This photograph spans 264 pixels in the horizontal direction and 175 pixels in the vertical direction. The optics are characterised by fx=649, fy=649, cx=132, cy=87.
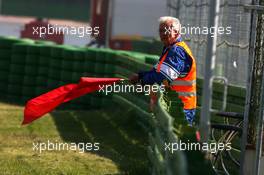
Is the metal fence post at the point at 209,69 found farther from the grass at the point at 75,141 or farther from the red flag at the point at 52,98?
the grass at the point at 75,141

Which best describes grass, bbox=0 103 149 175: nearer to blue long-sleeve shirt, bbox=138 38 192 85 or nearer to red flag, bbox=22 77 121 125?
red flag, bbox=22 77 121 125

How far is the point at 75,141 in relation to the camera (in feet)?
36.8

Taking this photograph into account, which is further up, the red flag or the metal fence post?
the metal fence post

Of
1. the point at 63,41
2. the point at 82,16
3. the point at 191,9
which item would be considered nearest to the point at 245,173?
the point at 191,9

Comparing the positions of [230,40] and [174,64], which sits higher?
[230,40]

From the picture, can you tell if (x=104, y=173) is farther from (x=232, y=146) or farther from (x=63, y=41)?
(x=63, y=41)

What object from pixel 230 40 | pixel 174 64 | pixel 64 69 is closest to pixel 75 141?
pixel 230 40

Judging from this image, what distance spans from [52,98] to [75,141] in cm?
352

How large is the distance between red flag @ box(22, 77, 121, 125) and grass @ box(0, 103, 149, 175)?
3.71 ft

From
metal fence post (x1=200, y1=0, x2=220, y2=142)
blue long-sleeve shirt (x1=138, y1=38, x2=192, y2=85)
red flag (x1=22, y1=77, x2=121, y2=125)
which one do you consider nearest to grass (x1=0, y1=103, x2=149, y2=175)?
red flag (x1=22, y1=77, x2=121, y2=125)

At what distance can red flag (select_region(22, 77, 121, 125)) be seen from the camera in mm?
7750

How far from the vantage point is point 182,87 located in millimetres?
7086

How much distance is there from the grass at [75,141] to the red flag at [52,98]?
3.71 feet

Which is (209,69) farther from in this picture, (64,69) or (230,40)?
(64,69)
